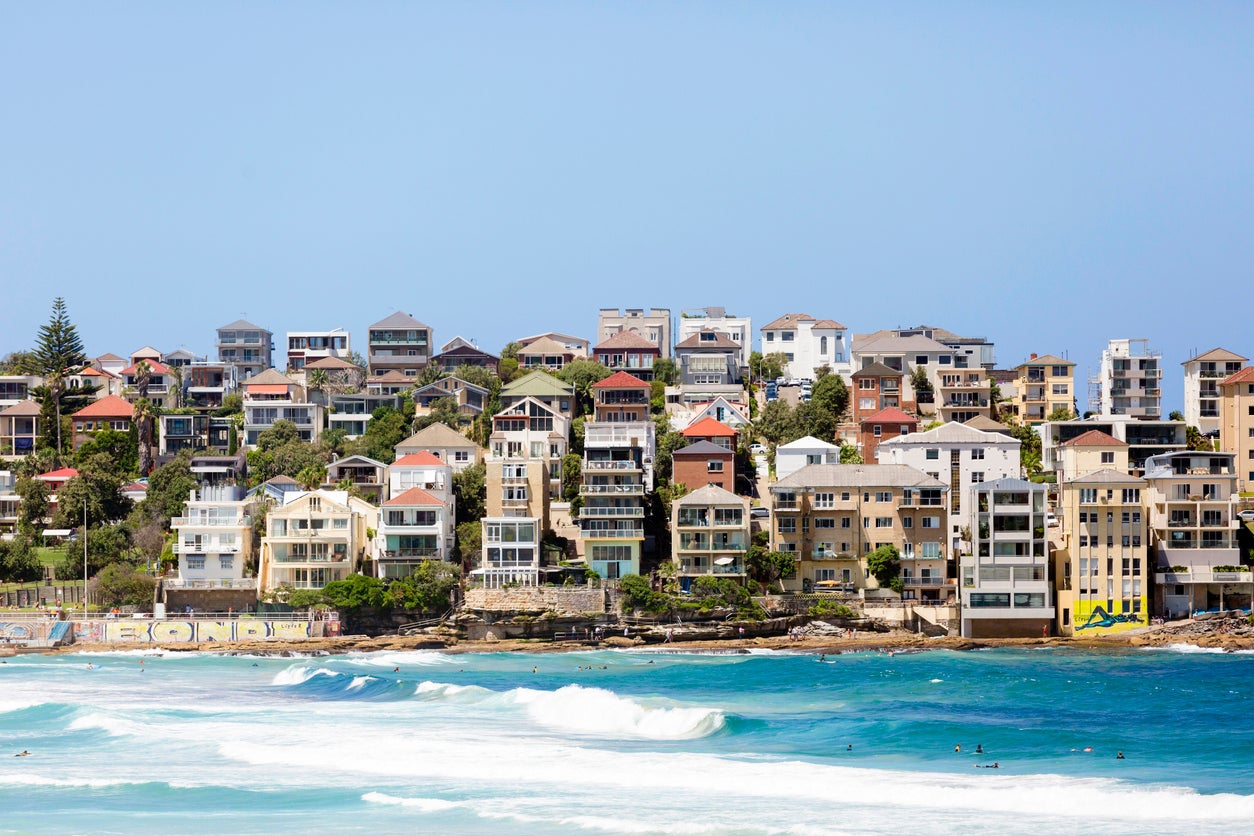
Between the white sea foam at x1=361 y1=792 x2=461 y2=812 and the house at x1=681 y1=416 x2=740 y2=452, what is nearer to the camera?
the white sea foam at x1=361 y1=792 x2=461 y2=812

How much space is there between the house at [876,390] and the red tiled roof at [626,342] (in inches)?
596

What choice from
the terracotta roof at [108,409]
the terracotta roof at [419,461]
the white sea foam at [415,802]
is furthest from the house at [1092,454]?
the terracotta roof at [108,409]

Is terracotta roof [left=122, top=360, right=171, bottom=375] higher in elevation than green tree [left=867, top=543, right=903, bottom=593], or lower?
higher

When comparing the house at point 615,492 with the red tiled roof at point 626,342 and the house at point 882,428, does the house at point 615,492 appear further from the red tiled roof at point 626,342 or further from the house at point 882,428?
the red tiled roof at point 626,342

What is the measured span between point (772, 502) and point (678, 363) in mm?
28870

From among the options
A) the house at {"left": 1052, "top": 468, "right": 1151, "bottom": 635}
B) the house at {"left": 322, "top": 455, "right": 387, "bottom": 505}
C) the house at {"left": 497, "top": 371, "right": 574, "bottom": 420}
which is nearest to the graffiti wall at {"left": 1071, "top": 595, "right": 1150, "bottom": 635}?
the house at {"left": 1052, "top": 468, "right": 1151, "bottom": 635}

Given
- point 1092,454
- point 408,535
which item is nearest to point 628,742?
point 408,535

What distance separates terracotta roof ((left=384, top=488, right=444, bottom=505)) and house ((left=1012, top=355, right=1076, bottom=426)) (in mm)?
39146

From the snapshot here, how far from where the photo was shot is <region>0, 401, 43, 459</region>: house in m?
100

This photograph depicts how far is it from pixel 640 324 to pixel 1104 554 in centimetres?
4896

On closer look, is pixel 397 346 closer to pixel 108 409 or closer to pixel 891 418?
pixel 108 409

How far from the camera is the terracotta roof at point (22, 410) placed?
100750mm

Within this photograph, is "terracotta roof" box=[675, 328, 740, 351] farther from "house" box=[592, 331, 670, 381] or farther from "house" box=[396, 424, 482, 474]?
"house" box=[396, 424, 482, 474]

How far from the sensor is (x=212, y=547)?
7900 cm
